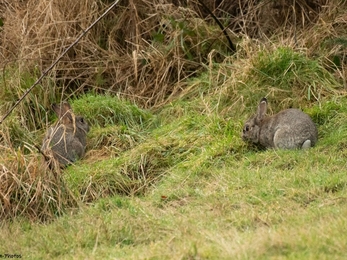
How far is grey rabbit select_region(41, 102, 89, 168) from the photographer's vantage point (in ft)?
33.6

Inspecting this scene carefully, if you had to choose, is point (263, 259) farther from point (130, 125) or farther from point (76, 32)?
point (76, 32)

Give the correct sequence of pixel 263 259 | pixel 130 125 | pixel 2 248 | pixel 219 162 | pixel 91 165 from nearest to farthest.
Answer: pixel 263 259 → pixel 2 248 → pixel 219 162 → pixel 91 165 → pixel 130 125

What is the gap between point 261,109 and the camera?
400 inches

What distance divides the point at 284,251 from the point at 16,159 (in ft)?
11.3

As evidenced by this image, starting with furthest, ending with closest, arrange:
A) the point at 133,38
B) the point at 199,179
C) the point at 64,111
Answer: the point at 133,38 → the point at 64,111 → the point at 199,179

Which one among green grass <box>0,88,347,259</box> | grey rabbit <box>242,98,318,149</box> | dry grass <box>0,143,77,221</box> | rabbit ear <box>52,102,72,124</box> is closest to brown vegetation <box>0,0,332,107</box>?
rabbit ear <box>52,102,72,124</box>

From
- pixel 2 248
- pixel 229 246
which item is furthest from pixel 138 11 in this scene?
pixel 229 246

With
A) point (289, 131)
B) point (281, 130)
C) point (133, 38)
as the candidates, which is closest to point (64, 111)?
point (133, 38)

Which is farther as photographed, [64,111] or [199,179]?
[64,111]

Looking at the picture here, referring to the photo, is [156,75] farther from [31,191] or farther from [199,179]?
[31,191]

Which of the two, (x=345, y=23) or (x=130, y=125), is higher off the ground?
(x=345, y=23)

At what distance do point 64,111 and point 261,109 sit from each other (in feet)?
8.47

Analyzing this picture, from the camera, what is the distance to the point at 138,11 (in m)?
12.8

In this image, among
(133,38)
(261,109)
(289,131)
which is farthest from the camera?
(133,38)
